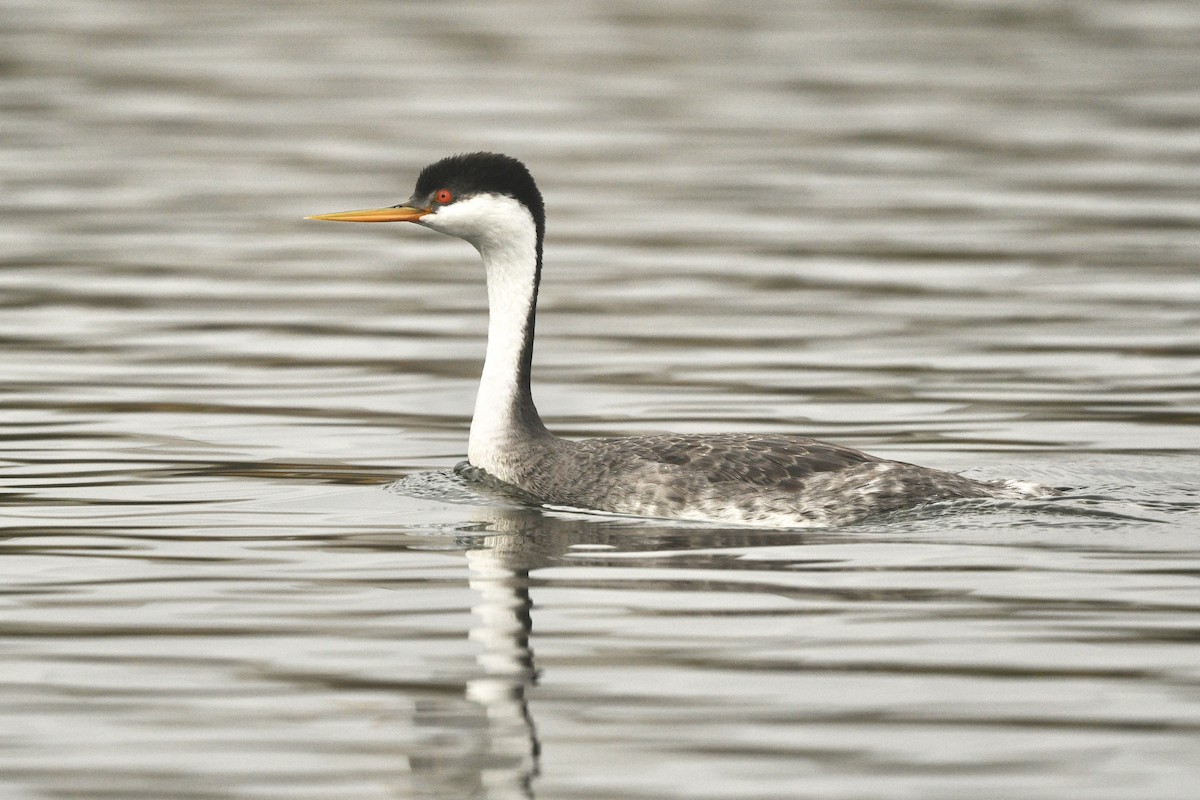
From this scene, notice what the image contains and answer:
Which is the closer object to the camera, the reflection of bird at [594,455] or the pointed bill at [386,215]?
the reflection of bird at [594,455]

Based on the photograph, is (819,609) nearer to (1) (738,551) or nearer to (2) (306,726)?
(1) (738,551)

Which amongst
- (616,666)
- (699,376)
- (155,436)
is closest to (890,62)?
(699,376)

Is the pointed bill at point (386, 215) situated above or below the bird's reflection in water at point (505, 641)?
above

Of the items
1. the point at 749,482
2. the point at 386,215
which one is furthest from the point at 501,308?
the point at 749,482

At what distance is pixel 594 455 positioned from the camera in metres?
11.7

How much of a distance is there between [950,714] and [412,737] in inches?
70.7

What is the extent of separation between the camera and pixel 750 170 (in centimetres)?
2445

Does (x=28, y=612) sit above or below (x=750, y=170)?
below

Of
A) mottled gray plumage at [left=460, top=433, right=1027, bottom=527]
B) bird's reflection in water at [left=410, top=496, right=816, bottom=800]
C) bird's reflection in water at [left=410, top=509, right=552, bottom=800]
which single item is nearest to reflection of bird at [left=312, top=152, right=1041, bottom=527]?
mottled gray plumage at [left=460, top=433, right=1027, bottom=527]

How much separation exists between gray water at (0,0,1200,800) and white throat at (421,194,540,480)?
35cm

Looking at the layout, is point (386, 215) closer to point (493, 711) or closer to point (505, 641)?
point (505, 641)

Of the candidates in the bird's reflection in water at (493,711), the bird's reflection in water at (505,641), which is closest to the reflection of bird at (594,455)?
the bird's reflection in water at (505,641)

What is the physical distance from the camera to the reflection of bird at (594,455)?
1104cm

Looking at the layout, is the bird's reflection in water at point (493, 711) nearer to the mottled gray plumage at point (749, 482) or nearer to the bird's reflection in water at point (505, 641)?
the bird's reflection in water at point (505, 641)
